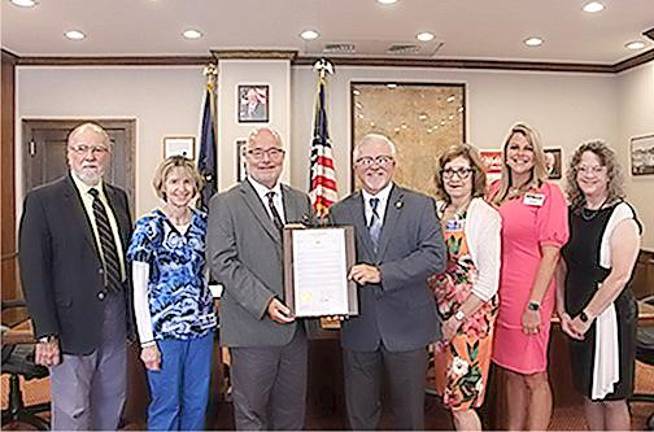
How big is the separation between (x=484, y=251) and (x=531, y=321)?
0.41 m

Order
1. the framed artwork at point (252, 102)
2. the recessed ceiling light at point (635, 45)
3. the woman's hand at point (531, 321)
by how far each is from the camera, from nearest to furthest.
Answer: the woman's hand at point (531, 321), the recessed ceiling light at point (635, 45), the framed artwork at point (252, 102)

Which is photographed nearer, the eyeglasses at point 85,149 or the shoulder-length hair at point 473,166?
the eyeglasses at point 85,149

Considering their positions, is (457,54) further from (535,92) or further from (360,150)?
(360,150)

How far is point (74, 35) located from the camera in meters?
5.58

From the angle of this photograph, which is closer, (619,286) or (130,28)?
(619,286)

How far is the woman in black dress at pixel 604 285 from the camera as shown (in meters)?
2.63

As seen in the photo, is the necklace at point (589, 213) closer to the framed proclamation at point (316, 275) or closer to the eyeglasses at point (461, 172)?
the eyeglasses at point (461, 172)

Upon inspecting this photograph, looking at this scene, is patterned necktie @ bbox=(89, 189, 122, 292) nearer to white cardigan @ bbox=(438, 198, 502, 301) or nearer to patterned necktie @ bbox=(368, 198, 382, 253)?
patterned necktie @ bbox=(368, 198, 382, 253)

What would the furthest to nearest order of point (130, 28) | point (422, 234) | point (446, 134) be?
point (446, 134)
point (130, 28)
point (422, 234)

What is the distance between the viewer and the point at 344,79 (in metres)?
6.58

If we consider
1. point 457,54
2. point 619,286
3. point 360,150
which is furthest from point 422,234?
point 457,54

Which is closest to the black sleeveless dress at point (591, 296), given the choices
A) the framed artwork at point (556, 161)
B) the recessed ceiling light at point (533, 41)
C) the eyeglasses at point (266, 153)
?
the eyeglasses at point (266, 153)

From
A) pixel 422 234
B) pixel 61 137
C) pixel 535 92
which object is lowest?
pixel 422 234

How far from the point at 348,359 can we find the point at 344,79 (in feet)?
14.9
